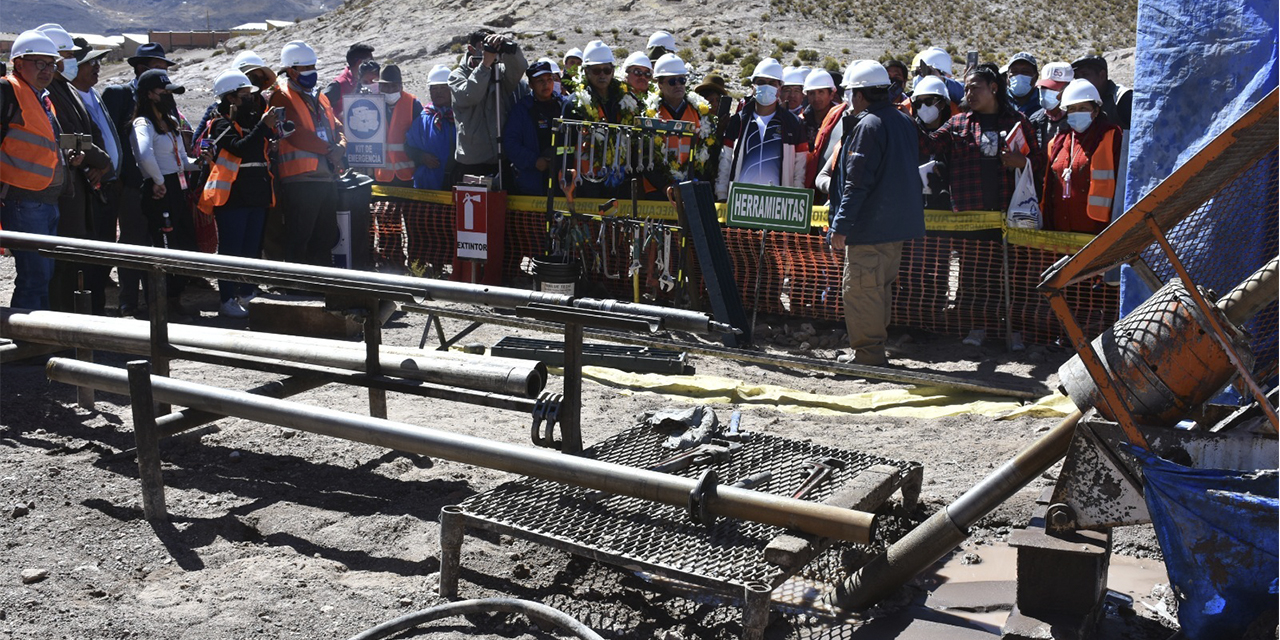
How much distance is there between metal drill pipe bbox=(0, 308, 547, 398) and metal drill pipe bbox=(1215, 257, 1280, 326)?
8.68ft

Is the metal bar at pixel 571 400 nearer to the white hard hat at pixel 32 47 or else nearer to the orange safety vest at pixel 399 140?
the white hard hat at pixel 32 47

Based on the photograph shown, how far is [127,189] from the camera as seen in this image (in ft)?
30.5

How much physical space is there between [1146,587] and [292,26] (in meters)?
49.5

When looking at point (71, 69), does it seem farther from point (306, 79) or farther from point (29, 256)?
point (29, 256)

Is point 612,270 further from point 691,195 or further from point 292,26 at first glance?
point 292,26

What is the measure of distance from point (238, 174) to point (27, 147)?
6.34 feet

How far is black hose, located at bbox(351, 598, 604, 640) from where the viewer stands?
381 centimetres

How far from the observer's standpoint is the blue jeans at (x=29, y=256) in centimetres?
763

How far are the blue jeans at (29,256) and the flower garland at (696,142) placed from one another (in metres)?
4.73

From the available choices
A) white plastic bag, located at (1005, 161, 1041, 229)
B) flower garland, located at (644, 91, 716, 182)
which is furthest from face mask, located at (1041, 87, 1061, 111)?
flower garland, located at (644, 91, 716, 182)

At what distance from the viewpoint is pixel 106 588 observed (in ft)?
14.2

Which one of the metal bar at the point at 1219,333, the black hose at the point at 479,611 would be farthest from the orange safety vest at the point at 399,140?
the metal bar at the point at 1219,333

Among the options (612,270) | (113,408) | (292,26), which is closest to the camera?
(113,408)

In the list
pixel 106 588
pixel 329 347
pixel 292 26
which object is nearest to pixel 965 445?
pixel 329 347
